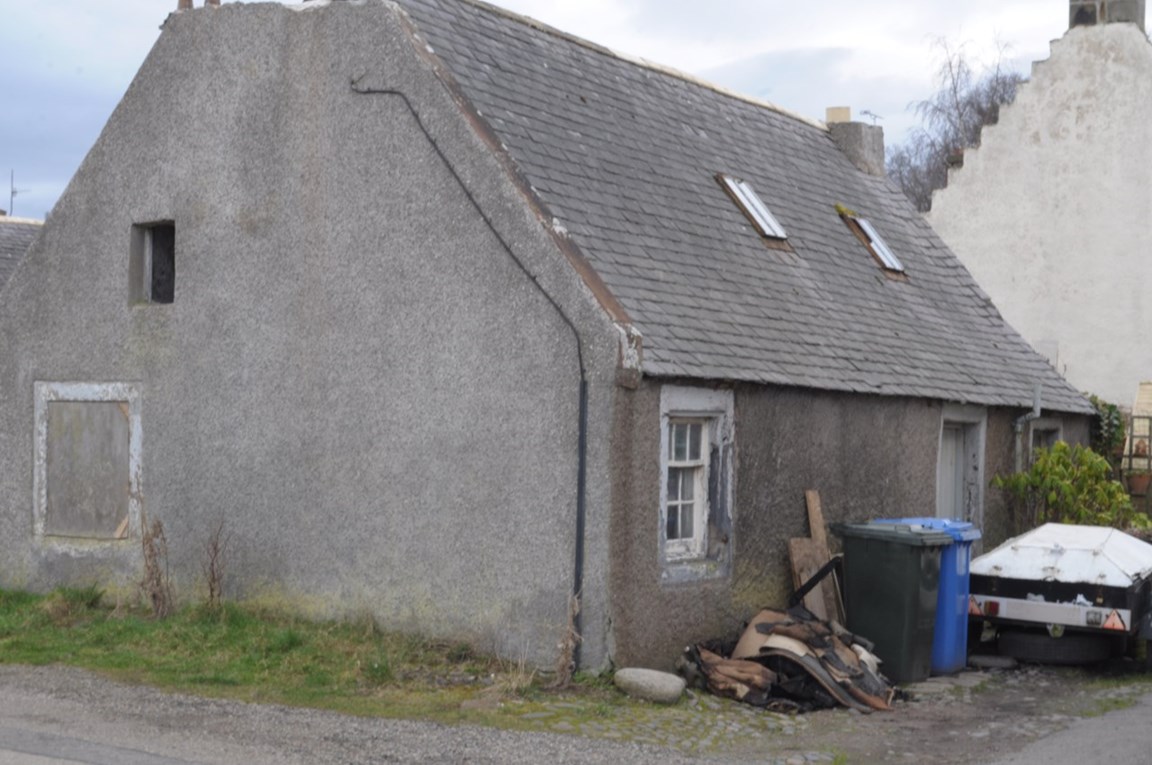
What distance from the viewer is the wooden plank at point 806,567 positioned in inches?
543

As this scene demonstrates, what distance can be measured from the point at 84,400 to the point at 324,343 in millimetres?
3080

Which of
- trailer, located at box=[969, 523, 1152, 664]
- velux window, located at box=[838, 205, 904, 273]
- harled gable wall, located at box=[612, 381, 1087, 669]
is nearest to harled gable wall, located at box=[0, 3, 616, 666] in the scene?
harled gable wall, located at box=[612, 381, 1087, 669]

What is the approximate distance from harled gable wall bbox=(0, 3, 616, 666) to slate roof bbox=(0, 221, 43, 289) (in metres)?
11.6

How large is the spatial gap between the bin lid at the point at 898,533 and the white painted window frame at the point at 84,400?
6.53 m

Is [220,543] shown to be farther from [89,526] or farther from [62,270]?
[62,270]

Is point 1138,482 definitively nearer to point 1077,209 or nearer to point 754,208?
point 1077,209

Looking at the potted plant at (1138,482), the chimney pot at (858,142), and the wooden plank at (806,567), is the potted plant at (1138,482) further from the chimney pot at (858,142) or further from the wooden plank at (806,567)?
the wooden plank at (806,567)

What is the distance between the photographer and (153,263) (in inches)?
594

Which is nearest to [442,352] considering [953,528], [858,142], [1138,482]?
[953,528]

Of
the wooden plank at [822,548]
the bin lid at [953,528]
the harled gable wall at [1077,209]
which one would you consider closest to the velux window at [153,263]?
the wooden plank at [822,548]

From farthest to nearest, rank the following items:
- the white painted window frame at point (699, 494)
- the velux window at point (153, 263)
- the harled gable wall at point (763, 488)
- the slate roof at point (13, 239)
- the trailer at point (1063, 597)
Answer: the slate roof at point (13, 239)
the velux window at point (153, 263)
the trailer at point (1063, 597)
the white painted window frame at point (699, 494)
the harled gable wall at point (763, 488)

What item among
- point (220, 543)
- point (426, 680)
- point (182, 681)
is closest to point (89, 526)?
point (220, 543)

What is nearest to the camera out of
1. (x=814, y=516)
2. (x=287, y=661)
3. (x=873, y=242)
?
(x=287, y=661)

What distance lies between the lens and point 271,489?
44.9 ft
